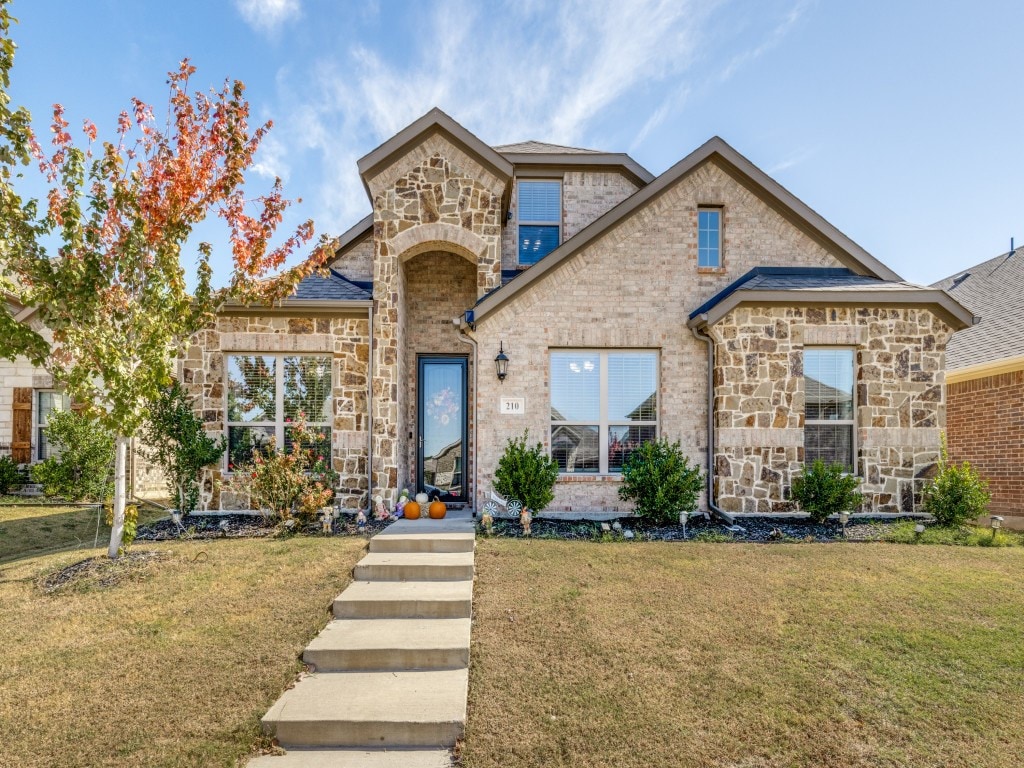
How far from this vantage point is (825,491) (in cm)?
802

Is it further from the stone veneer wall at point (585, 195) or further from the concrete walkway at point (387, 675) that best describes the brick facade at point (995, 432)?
the concrete walkway at point (387, 675)

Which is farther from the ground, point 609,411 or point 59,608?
point 609,411

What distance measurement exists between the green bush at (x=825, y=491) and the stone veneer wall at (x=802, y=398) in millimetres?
292

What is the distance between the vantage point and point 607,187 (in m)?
11.5

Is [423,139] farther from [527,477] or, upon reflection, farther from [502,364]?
[527,477]

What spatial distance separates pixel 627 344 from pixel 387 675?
6.24m

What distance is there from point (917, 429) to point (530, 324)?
6460mm

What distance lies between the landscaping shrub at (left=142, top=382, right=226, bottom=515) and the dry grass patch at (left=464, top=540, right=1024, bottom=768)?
16.8 ft

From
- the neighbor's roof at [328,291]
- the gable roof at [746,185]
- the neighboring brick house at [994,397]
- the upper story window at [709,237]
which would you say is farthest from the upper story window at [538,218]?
the neighboring brick house at [994,397]

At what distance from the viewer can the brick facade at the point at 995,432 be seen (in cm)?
959

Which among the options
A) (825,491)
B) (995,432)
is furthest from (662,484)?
(995,432)

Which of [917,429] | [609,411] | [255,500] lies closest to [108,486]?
[255,500]

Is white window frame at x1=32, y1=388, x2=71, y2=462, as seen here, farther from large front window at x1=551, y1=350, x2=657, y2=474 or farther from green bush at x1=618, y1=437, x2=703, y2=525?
green bush at x1=618, y1=437, x2=703, y2=525

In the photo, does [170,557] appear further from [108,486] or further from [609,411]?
[609,411]
